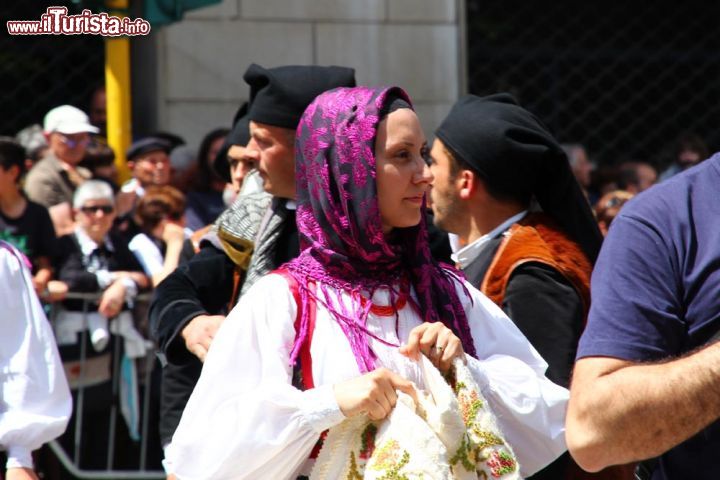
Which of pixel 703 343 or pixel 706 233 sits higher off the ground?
pixel 706 233

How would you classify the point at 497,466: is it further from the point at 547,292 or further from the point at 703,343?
the point at 547,292

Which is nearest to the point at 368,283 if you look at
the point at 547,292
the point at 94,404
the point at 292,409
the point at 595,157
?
the point at 292,409

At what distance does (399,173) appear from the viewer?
319cm

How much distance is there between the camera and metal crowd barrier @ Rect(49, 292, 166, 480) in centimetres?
704

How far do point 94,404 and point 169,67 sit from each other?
2881 millimetres

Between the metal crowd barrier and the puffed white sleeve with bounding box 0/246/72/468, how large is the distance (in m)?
2.80

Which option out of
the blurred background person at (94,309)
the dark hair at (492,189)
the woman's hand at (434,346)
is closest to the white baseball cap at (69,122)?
the blurred background person at (94,309)

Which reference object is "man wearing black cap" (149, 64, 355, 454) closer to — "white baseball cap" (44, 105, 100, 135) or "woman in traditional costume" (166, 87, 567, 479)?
"woman in traditional costume" (166, 87, 567, 479)

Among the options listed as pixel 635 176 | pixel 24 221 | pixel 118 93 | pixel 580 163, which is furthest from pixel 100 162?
pixel 635 176

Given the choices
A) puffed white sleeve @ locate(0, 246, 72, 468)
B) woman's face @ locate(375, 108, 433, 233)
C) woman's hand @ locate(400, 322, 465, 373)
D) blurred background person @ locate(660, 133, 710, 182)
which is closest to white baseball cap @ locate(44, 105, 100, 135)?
puffed white sleeve @ locate(0, 246, 72, 468)

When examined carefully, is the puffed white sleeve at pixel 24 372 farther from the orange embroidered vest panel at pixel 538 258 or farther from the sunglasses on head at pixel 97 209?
the sunglasses on head at pixel 97 209

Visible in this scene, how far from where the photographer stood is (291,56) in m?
9.52

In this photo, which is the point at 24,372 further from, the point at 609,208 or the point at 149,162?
the point at 149,162

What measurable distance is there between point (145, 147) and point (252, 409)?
5531mm
